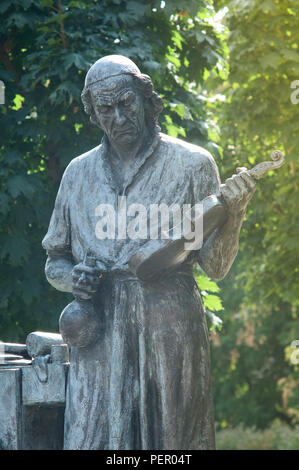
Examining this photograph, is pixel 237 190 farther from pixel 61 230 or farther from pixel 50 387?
pixel 50 387

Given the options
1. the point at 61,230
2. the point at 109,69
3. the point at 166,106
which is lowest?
the point at 61,230

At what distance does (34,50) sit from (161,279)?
22.5ft

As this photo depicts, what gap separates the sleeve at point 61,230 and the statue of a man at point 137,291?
0.09m

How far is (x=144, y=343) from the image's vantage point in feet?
17.0

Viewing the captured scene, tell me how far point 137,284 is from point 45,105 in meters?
6.46

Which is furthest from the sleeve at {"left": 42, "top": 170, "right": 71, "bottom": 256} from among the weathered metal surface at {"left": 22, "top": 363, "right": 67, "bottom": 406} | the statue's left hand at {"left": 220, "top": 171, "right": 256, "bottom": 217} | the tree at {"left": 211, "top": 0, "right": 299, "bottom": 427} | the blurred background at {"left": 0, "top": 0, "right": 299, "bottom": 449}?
the tree at {"left": 211, "top": 0, "right": 299, "bottom": 427}

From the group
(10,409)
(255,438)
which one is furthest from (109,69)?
(255,438)

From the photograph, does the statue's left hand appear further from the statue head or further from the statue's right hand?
the statue's right hand

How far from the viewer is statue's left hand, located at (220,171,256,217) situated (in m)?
5.17

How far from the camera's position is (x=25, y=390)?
571 cm

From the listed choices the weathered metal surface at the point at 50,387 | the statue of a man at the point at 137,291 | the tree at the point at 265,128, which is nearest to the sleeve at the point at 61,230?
the statue of a man at the point at 137,291

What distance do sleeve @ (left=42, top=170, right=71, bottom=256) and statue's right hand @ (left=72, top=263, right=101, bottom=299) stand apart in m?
0.42

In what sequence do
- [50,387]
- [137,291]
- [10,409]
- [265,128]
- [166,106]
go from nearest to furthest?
1. [137,291]
2. [50,387]
3. [10,409]
4. [166,106]
5. [265,128]

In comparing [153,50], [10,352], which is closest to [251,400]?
[153,50]
